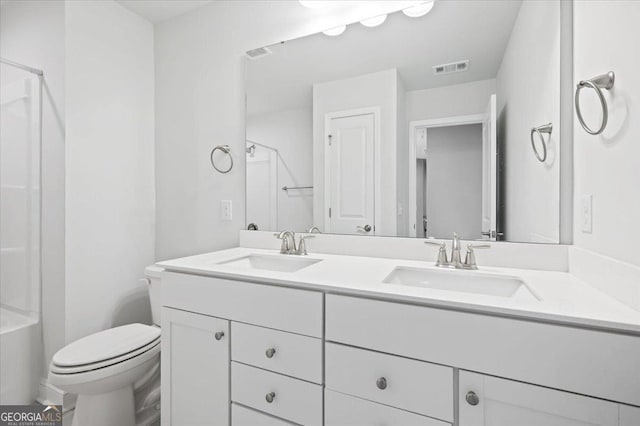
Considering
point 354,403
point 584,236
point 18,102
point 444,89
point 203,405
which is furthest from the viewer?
point 18,102

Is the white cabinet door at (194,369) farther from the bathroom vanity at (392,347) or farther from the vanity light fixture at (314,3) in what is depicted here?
the vanity light fixture at (314,3)

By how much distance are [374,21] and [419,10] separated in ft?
0.69

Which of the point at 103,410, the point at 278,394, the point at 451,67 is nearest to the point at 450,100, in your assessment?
the point at 451,67

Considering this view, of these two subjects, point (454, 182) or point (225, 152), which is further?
point (225, 152)

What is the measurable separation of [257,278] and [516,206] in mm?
1069

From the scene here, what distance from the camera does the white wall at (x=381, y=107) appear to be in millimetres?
1415

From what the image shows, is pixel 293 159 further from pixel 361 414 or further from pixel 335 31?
pixel 361 414

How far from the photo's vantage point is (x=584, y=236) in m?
1.01

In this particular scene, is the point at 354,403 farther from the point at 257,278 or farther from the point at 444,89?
the point at 444,89

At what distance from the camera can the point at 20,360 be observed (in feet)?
5.58

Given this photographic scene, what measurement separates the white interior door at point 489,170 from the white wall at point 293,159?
0.82 m

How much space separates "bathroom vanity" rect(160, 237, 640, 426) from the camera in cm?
66

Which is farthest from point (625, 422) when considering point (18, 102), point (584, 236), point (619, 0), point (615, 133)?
point (18, 102)

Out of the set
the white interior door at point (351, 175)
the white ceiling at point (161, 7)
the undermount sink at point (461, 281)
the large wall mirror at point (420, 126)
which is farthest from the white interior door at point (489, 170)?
the white ceiling at point (161, 7)
